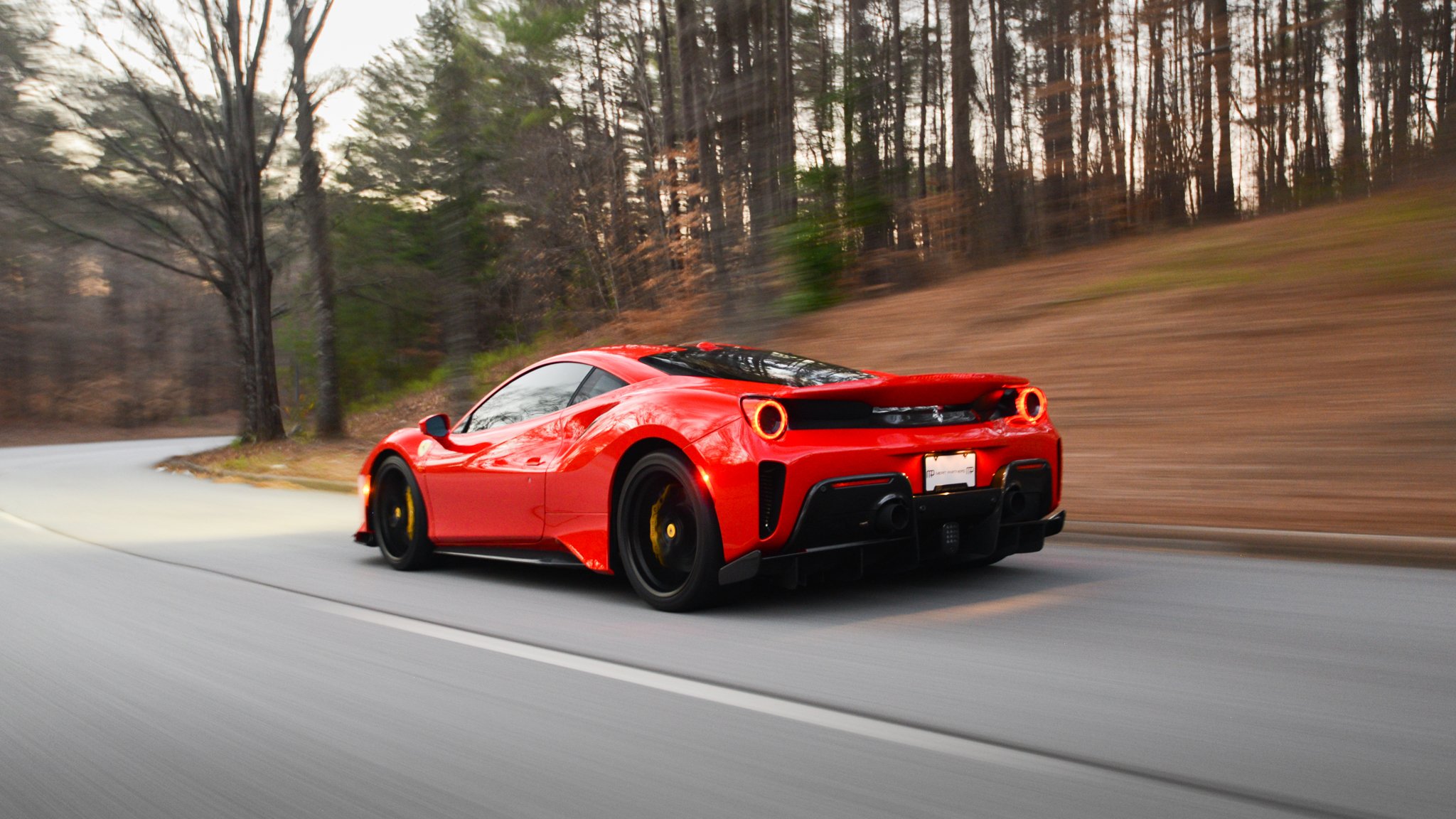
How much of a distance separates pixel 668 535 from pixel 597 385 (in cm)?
98

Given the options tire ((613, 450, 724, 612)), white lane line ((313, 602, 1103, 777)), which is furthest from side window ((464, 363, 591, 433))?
white lane line ((313, 602, 1103, 777))

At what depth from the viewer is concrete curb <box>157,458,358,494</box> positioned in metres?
13.9

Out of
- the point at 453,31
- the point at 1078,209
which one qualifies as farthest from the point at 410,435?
the point at 453,31

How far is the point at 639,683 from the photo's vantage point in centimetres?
397

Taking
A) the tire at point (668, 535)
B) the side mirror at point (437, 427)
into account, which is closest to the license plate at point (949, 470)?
the tire at point (668, 535)

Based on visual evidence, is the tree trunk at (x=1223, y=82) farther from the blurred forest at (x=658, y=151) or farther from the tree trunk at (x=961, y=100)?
the tree trunk at (x=961, y=100)

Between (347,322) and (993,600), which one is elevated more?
(347,322)

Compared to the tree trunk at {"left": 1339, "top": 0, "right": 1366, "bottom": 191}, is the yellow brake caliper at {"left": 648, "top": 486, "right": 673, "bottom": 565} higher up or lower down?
lower down

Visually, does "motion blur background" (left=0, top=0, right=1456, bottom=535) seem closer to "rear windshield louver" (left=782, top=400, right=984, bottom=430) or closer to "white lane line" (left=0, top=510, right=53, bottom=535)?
"rear windshield louver" (left=782, top=400, right=984, bottom=430)

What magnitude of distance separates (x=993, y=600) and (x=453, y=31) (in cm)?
1690

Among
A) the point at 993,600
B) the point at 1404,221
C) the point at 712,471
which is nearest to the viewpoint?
the point at 712,471

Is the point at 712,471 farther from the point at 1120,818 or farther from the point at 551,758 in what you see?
the point at 1120,818

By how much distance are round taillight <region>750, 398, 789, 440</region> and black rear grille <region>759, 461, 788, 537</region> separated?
0.12m

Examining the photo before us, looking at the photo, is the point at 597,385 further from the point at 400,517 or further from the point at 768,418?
the point at 400,517
